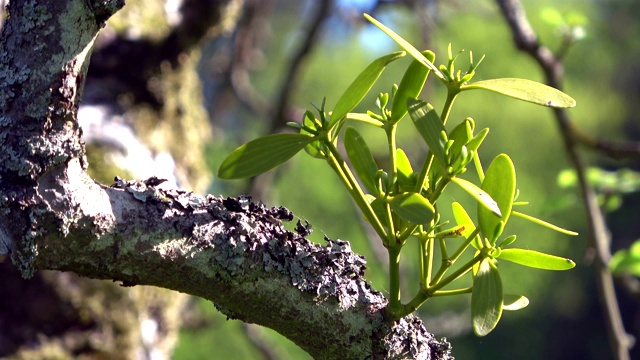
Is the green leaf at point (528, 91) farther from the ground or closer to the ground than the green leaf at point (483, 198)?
farther from the ground

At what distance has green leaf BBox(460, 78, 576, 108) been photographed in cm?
39

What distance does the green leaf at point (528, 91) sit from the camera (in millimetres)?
394

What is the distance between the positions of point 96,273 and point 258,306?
0.09m

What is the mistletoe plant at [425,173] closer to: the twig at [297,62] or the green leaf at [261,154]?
the green leaf at [261,154]

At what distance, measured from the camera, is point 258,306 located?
1.45 feet

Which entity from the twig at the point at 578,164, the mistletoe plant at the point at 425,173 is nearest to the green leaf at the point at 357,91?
the mistletoe plant at the point at 425,173

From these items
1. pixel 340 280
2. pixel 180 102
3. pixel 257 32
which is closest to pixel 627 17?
pixel 257 32

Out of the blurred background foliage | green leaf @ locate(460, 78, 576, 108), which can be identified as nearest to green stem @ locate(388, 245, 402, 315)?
green leaf @ locate(460, 78, 576, 108)

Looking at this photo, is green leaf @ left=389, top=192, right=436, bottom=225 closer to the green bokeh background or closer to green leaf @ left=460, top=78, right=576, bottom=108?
green leaf @ left=460, top=78, right=576, bottom=108

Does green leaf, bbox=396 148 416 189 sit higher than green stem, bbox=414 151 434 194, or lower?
higher

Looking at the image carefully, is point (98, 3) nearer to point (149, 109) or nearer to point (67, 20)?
point (67, 20)

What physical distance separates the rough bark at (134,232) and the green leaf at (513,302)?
56mm

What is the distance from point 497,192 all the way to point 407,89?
3.2 inches

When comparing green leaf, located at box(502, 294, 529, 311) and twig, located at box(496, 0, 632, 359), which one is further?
twig, located at box(496, 0, 632, 359)
